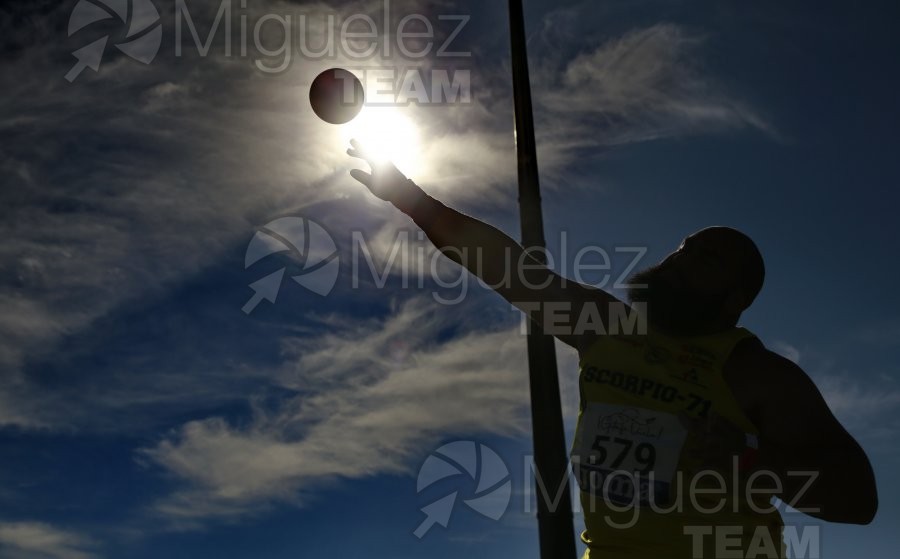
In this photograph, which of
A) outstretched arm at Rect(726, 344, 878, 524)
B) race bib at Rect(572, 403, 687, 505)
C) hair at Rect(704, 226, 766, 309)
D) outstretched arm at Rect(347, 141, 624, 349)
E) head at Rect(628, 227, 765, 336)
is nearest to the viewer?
outstretched arm at Rect(726, 344, 878, 524)

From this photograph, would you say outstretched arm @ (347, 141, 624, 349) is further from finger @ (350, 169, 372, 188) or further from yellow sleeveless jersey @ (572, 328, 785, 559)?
finger @ (350, 169, 372, 188)

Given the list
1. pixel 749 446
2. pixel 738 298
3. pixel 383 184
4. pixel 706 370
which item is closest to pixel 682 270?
pixel 738 298

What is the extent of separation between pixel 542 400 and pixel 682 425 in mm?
1103

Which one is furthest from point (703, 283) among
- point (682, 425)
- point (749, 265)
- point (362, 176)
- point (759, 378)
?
point (362, 176)

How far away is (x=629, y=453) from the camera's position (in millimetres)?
3658

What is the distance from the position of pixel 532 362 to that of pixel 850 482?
5.89 ft

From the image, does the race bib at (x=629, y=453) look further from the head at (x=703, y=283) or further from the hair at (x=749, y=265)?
the hair at (x=749, y=265)

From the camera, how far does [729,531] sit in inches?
139

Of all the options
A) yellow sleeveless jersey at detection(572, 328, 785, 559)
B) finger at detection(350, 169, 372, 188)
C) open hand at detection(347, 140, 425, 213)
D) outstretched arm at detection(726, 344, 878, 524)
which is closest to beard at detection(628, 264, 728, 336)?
yellow sleeveless jersey at detection(572, 328, 785, 559)

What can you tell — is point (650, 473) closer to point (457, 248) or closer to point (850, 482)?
point (850, 482)

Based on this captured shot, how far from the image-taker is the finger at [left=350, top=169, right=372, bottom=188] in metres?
4.32

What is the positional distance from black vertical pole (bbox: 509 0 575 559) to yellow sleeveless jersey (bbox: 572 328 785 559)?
0.42m

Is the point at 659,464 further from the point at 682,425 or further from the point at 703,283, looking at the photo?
the point at 703,283

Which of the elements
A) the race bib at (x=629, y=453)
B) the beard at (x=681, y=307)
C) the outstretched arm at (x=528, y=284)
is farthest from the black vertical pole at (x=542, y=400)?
the beard at (x=681, y=307)
